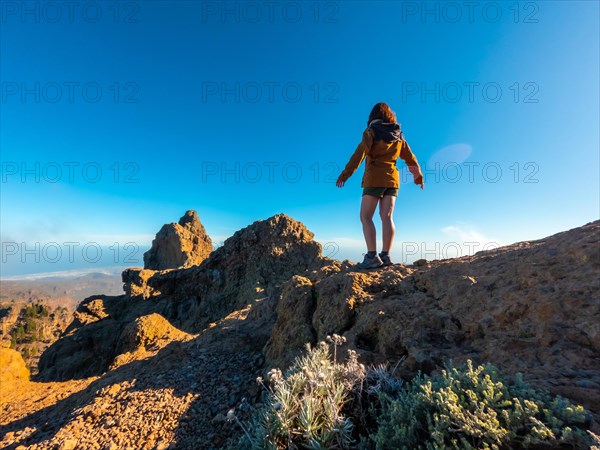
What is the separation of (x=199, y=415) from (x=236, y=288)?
12924mm

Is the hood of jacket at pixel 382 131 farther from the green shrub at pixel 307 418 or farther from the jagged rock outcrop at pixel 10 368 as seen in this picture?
the jagged rock outcrop at pixel 10 368

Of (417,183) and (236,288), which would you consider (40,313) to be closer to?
(236,288)

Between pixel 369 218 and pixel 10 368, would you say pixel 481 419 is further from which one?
pixel 10 368

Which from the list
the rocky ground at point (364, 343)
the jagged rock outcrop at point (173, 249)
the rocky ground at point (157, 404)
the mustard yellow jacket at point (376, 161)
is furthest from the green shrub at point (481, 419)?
the jagged rock outcrop at point (173, 249)

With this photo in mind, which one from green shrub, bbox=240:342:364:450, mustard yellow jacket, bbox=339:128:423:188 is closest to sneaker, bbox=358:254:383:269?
mustard yellow jacket, bbox=339:128:423:188

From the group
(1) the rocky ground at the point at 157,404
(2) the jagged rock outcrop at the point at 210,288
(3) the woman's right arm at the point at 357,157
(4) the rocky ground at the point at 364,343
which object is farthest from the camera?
(2) the jagged rock outcrop at the point at 210,288

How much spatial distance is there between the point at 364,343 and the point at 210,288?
47.7ft

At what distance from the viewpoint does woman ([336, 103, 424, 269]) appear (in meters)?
5.61

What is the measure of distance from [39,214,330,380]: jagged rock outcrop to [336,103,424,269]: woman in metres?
9.45

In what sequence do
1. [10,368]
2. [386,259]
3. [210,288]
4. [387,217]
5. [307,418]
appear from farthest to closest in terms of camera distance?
[210,288] < [10,368] < [386,259] < [387,217] < [307,418]

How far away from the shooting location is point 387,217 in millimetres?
5609

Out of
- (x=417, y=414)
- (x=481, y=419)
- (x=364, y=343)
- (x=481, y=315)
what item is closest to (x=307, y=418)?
(x=417, y=414)

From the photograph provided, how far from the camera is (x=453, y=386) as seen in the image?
7.56 ft

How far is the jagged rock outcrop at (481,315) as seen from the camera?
2.62 metres
